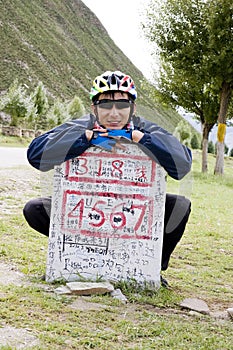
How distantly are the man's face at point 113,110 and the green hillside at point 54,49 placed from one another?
2228 inches

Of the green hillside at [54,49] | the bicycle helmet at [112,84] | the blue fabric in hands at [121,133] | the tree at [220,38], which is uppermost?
the green hillside at [54,49]

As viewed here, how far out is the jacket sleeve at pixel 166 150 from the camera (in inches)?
154

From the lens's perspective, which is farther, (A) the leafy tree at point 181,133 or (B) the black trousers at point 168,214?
(A) the leafy tree at point 181,133

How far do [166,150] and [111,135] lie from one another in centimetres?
42

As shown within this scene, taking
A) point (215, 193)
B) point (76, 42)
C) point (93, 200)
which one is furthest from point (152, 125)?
point (76, 42)

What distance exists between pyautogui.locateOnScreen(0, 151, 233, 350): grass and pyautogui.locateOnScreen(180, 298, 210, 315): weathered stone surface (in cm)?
6

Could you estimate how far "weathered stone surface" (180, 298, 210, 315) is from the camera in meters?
3.80

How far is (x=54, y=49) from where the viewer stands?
109562 mm

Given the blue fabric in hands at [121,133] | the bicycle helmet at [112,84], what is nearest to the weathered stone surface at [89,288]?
the blue fabric in hands at [121,133]

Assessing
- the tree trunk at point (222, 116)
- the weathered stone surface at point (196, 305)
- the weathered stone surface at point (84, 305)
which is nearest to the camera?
the weathered stone surface at point (84, 305)

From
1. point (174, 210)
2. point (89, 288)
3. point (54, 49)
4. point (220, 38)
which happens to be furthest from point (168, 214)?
point (54, 49)

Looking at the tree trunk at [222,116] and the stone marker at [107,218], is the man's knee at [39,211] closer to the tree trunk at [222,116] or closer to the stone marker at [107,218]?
the stone marker at [107,218]

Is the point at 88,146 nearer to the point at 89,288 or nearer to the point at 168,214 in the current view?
the point at 168,214

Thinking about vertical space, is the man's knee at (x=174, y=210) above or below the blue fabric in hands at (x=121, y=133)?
below
